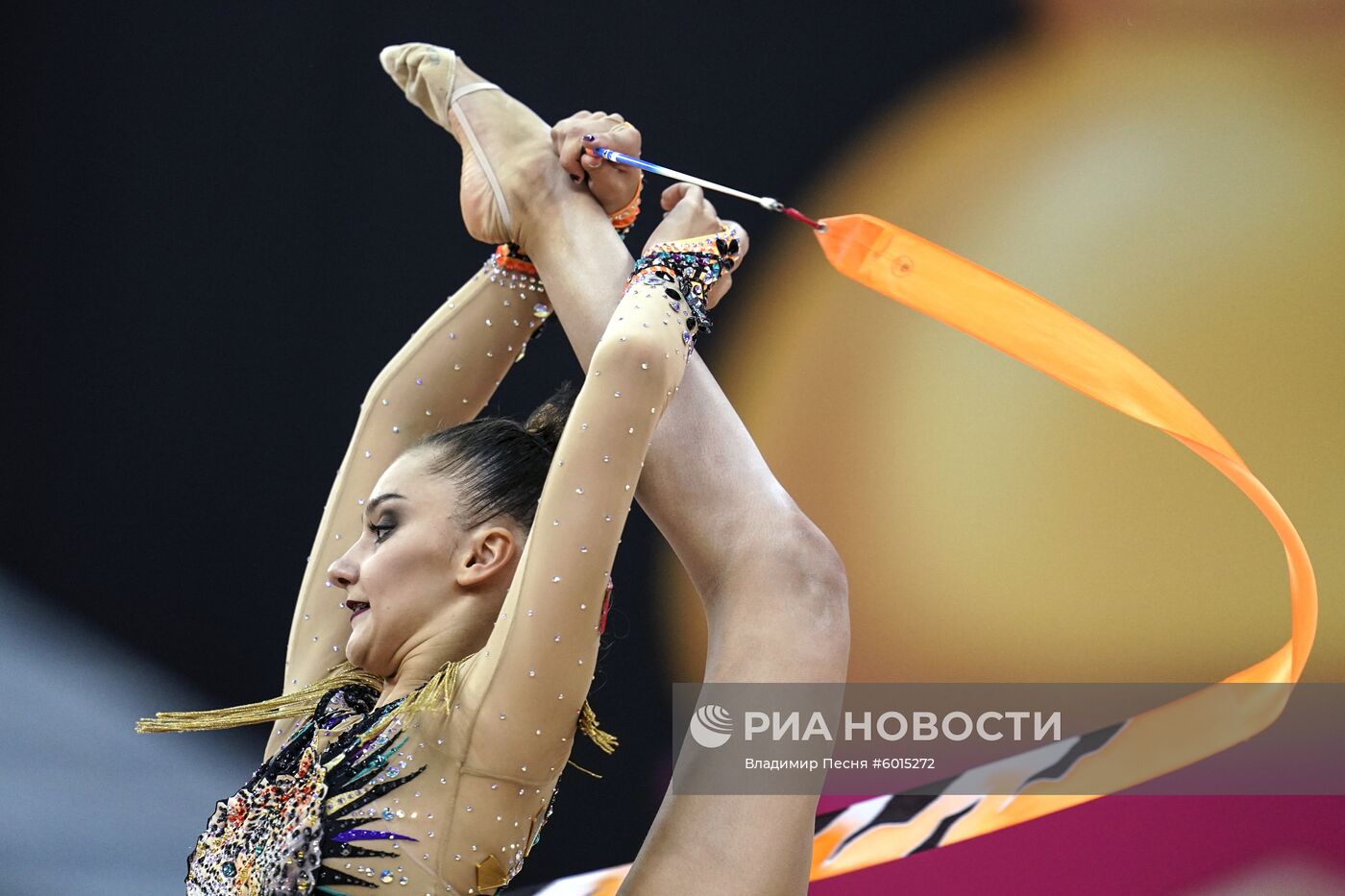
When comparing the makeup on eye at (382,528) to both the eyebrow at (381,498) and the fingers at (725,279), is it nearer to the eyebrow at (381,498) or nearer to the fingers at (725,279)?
the eyebrow at (381,498)

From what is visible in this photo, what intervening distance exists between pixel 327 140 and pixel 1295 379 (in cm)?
158

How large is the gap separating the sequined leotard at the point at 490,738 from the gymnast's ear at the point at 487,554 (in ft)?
0.41

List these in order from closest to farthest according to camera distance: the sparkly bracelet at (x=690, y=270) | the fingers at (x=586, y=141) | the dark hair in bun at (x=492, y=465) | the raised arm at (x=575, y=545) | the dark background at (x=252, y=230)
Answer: the raised arm at (x=575, y=545)
the sparkly bracelet at (x=690, y=270)
the dark hair in bun at (x=492, y=465)
the fingers at (x=586, y=141)
the dark background at (x=252, y=230)

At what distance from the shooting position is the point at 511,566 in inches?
54.4

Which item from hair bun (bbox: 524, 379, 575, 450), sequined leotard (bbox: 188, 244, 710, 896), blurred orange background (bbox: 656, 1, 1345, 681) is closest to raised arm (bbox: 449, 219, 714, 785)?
sequined leotard (bbox: 188, 244, 710, 896)

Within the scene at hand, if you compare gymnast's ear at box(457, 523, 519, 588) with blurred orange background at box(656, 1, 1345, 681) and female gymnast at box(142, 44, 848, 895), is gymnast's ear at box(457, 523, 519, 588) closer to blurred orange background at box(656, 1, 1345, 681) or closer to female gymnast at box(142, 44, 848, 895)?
female gymnast at box(142, 44, 848, 895)

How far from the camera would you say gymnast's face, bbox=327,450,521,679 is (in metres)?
1.37

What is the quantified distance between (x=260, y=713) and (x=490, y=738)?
1.10 feet

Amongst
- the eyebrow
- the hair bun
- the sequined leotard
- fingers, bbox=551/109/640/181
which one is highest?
fingers, bbox=551/109/640/181

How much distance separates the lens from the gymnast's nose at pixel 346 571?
141cm

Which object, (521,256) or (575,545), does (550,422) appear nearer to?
(521,256)

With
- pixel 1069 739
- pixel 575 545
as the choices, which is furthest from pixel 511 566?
Answer: pixel 1069 739

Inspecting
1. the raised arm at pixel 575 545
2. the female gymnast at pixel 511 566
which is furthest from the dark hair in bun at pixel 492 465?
the raised arm at pixel 575 545

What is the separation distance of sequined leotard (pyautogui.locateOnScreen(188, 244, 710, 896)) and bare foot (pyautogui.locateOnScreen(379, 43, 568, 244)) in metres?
0.32
